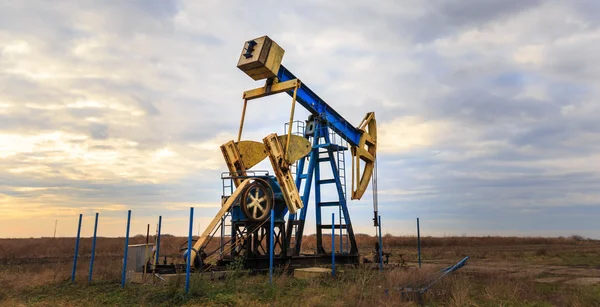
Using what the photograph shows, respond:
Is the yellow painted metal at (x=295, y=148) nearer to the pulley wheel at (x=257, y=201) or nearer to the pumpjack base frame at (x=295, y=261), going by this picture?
the pulley wheel at (x=257, y=201)

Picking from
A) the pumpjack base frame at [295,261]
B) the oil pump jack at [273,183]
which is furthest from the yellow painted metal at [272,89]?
the pumpjack base frame at [295,261]

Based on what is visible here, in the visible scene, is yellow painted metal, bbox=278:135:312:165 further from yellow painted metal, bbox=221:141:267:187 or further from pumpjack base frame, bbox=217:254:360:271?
pumpjack base frame, bbox=217:254:360:271

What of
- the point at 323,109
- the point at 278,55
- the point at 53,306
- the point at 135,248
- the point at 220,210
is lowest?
the point at 53,306

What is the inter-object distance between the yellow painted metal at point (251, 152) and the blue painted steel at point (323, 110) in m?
1.96

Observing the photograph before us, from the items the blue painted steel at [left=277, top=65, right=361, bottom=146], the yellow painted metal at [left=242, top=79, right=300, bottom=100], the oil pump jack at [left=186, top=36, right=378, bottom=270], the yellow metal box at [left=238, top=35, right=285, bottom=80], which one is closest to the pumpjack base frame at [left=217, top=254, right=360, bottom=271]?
the oil pump jack at [left=186, top=36, right=378, bottom=270]

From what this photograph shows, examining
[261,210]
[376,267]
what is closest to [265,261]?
[261,210]

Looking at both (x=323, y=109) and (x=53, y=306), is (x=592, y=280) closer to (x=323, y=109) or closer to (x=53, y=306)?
(x=323, y=109)

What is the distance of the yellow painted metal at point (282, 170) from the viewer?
35.7 ft

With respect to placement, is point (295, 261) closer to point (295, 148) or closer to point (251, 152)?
point (295, 148)

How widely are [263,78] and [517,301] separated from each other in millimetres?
8192

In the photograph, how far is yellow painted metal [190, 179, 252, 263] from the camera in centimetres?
954

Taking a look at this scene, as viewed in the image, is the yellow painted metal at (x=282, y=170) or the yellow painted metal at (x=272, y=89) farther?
the yellow painted metal at (x=272, y=89)

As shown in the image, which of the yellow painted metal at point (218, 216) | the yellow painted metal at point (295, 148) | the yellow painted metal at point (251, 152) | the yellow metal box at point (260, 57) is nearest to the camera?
the yellow painted metal at point (218, 216)

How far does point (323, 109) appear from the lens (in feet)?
45.2
